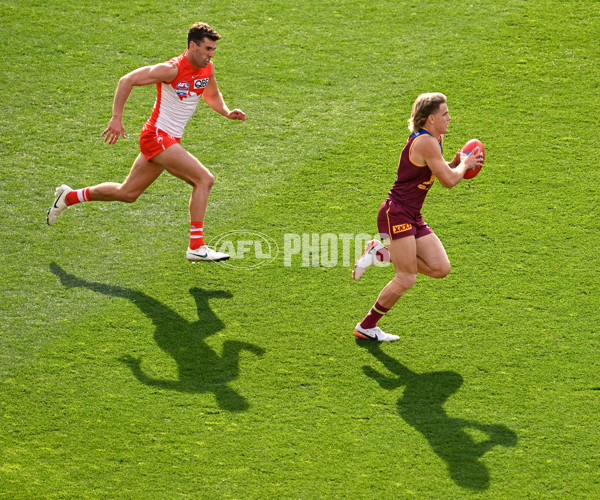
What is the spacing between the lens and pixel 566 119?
364 inches

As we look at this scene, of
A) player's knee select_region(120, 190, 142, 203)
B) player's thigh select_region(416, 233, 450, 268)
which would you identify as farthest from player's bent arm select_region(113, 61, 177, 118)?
player's thigh select_region(416, 233, 450, 268)

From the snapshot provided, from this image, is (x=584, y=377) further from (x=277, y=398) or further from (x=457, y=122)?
(x=457, y=122)

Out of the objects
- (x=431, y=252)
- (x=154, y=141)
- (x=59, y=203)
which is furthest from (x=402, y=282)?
(x=59, y=203)

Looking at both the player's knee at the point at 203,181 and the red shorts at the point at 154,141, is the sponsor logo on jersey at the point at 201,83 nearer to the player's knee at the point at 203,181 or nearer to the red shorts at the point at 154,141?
the red shorts at the point at 154,141

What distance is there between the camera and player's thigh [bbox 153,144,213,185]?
718cm

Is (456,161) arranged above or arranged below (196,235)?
above

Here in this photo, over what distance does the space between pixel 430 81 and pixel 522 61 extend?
4.45 feet

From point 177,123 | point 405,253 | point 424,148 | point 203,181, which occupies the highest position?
point 177,123

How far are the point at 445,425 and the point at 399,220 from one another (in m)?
1.63

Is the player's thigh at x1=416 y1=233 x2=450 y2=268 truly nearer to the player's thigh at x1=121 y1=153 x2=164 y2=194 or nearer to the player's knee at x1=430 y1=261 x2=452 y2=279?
the player's knee at x1=430 y1=261 x2=452 y2=279

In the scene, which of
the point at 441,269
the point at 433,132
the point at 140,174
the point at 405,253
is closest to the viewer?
the point at 433,132

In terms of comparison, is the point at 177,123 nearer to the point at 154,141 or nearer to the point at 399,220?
the point at 154,141

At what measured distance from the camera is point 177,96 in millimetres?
7273

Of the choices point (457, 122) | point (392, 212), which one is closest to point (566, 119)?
point (457, 122)
